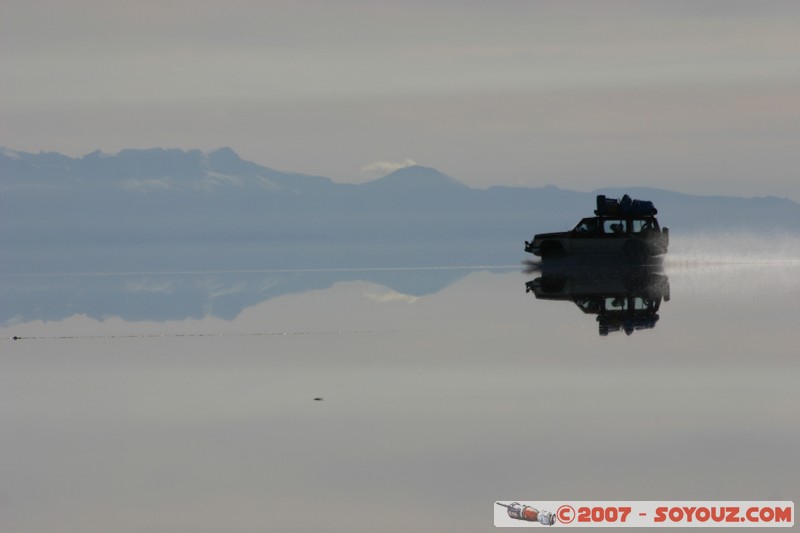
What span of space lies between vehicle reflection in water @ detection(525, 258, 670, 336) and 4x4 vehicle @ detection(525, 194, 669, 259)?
582 millimetres

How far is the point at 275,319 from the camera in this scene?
40.7 meters

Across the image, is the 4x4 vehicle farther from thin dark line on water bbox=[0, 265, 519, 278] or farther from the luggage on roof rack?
thin dark line on water bbox=[0, 265, 519, 278]

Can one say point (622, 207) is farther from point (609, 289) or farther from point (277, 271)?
point (277, 271)

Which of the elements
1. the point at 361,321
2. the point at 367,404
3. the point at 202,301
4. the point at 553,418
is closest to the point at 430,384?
the point at 367,404

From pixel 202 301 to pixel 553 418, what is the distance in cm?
2971

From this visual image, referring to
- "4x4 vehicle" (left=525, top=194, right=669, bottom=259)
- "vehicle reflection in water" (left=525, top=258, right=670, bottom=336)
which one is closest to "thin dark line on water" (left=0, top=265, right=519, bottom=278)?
"vehicle reflection in water" (left=525, top=258, right=670, bottom=336)

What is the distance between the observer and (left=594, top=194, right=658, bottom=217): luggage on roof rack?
65.8 metres

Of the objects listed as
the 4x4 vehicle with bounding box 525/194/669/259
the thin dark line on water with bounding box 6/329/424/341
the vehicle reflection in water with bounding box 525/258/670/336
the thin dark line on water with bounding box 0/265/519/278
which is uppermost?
the thin dark line on water with bounding box 0/265/519/278

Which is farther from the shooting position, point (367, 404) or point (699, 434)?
point (367, 404)

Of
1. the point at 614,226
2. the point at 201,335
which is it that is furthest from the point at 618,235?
the point at 201,335

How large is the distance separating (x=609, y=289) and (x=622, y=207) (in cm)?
1748

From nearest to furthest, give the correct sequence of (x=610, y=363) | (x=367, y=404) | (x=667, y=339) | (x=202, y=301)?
(x=367, y=404) < (x=610, y=363) < (x=667, y=339) < (x=202, y=301)

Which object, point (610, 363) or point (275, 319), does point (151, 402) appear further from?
point (275, 319)

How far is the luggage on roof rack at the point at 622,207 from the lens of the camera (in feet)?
216
